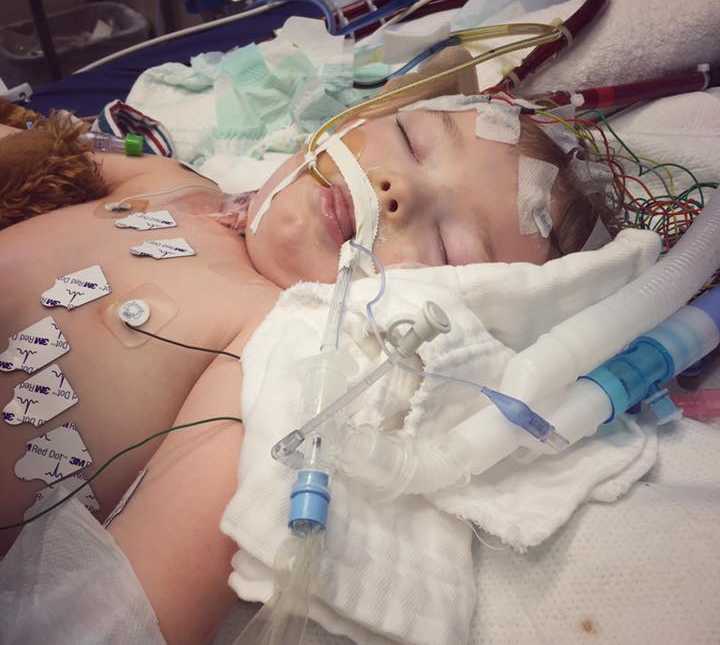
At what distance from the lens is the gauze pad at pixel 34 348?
2.95 ft

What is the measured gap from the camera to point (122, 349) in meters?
0.93

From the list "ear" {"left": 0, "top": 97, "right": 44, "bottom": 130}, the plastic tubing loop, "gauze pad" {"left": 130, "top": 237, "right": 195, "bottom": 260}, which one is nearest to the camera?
"gauze pad" {"left": 130, "top": 237, "right": 195, "bottom": 260}

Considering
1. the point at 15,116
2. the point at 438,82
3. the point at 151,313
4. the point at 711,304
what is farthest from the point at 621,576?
the point at 15,116

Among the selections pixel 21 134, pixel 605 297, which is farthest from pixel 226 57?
pixel 605 297

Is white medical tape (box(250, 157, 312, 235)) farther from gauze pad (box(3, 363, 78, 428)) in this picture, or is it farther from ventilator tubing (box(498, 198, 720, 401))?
ventilator tubing (box(498, 198, 720, 401))

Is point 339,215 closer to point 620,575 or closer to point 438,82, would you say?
point 438,82

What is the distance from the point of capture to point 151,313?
966mm

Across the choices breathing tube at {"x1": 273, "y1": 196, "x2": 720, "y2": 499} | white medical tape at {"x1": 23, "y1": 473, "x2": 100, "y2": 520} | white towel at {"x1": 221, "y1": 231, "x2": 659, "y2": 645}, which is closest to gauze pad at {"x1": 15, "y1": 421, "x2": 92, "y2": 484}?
white medical tape at {"x1": 23, "y1": 473, "x2": 100, "y2": 520}

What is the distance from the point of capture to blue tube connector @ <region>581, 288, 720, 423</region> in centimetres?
87

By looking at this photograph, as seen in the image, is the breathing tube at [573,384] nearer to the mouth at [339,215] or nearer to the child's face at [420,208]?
the child's face at [420,208]

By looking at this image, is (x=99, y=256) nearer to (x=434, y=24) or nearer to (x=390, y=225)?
(x=390, y=225)

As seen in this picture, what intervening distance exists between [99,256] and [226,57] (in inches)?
39.1

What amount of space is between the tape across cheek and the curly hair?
0.32m

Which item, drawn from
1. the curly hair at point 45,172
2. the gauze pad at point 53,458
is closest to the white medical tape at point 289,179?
the curly hair at point 45,172
